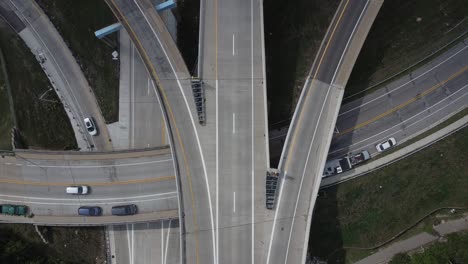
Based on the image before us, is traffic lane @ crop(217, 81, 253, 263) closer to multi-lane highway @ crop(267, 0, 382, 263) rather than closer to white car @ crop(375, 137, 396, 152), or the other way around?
multi-lane highway @ crop(267, 0, 382, 263)

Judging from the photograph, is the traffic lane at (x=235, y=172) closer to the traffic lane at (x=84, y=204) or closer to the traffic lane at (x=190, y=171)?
the traffic lane at (x=190, y=171)

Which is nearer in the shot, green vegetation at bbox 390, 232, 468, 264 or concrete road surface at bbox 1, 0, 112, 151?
green vegetation at bbox 390, 232, 468, 264

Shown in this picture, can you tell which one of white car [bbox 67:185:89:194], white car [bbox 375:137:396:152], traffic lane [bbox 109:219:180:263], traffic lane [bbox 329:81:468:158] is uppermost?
traffic lane [bbox 329:81:468:158]

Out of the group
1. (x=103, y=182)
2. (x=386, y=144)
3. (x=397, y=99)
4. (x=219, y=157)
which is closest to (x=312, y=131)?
(x=219, y=157)

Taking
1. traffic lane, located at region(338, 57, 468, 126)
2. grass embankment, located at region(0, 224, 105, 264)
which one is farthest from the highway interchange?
traffic lane, located at region(338, 57, 468, 126)

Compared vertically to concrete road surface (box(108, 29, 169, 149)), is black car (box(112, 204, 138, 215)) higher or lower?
lower

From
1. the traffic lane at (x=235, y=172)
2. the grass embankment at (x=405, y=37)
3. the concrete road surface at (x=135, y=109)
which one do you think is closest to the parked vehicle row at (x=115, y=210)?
the concrete road surface at (x=135, y=109)
